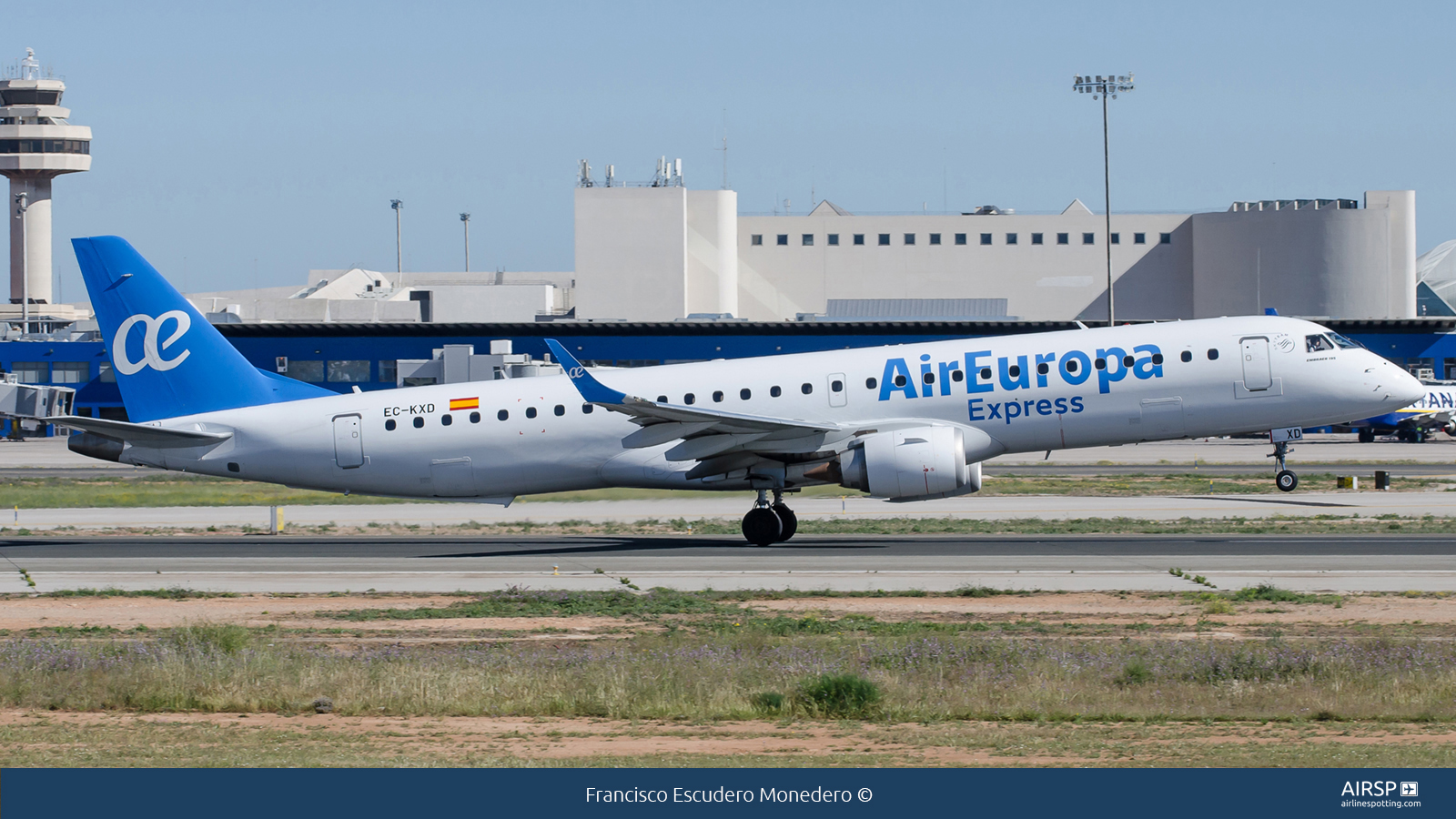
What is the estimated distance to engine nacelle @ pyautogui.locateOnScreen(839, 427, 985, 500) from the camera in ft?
99.3

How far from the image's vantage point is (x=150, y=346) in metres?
33.6

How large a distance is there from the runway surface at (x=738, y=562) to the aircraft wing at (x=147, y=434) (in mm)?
2526

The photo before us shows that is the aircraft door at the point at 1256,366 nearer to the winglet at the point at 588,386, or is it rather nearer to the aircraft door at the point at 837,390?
the aircraft door at the point at 837,390

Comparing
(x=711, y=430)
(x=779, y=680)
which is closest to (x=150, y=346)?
(x=711, y=430)

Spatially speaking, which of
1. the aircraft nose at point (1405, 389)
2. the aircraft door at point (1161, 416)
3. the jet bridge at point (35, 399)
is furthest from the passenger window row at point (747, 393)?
the jet bridge at point (35, 399)

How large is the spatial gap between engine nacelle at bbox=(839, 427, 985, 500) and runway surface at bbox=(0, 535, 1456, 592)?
141 centimetres

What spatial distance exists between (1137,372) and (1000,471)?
27.9m

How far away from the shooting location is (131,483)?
54.4 meters

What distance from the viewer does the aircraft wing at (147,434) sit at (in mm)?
31766

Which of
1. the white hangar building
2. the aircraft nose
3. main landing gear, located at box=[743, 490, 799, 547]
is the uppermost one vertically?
the white hangar building

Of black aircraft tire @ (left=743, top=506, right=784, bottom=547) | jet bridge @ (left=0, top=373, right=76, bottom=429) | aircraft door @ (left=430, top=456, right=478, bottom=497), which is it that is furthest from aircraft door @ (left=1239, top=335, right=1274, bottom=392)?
jet bridge @ (left=0, top=373, right=76, bottom=429)

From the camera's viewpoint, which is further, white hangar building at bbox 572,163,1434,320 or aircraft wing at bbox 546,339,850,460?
white hangar building at bbox 572,163,1434,320

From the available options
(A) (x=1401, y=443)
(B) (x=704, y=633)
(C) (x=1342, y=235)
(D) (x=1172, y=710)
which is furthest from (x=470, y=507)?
(C) (x=1342, y=235)

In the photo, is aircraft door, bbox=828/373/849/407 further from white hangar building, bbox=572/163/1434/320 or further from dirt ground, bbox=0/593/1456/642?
white hangar building, bbox=572/163/1434/320
